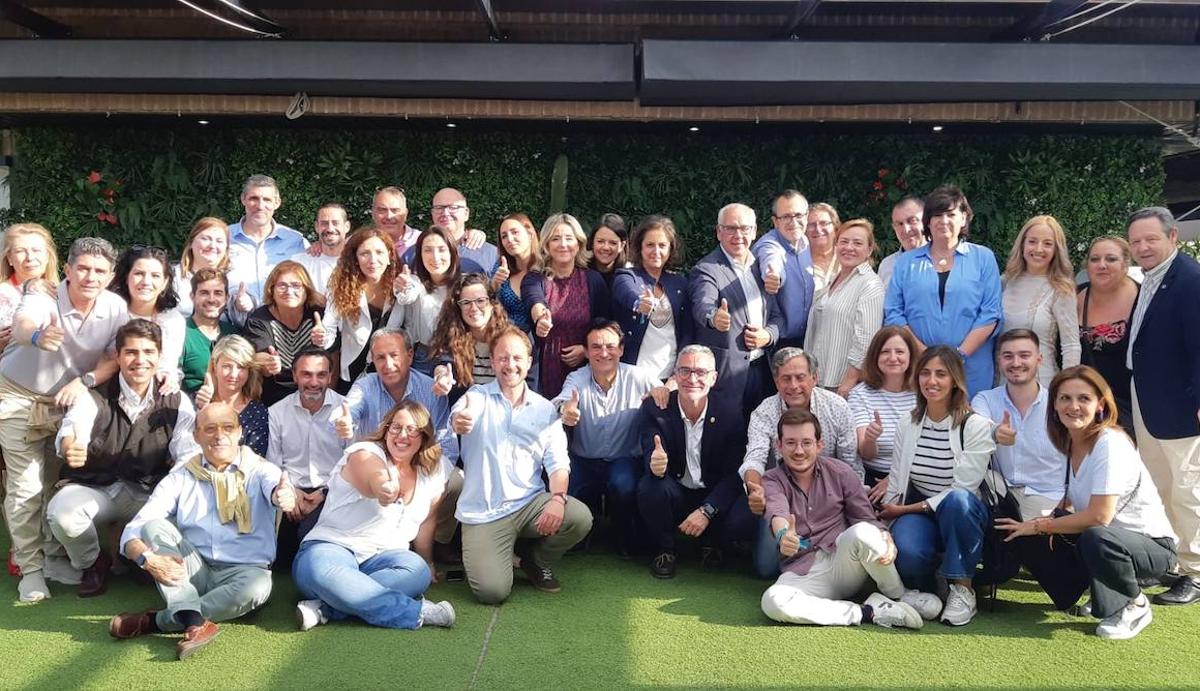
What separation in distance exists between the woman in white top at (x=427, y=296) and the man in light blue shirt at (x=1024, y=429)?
2.72 m

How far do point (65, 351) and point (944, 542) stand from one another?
13.5 feet

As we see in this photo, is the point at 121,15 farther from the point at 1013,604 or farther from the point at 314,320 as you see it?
the point at 1013,604

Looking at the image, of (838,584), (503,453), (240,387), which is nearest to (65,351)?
(240,387)

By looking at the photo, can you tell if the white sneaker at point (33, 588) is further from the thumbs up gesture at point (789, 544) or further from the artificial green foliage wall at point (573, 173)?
the artificial green foliage wall at point (573, 173)

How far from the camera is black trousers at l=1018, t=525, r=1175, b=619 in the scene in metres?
3.83

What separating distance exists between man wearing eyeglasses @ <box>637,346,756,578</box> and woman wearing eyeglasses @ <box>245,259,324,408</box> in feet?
5.96

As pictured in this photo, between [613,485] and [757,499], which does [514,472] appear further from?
[757,499]

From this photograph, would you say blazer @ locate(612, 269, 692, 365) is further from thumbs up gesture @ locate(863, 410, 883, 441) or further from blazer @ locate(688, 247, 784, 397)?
thumbs up gesture @ locate(863, 410, 883, 441)

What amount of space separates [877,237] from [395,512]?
4897mm

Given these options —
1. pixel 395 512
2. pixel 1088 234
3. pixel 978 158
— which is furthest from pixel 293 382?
pixel 1088 234

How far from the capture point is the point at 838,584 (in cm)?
412

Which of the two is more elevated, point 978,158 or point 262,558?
point 978,158

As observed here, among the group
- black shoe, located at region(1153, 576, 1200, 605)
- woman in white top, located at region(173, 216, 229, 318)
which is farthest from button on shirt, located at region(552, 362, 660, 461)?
black shoe, located at region(1153, 576, 1200, 605)

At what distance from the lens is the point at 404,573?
13.3ft
